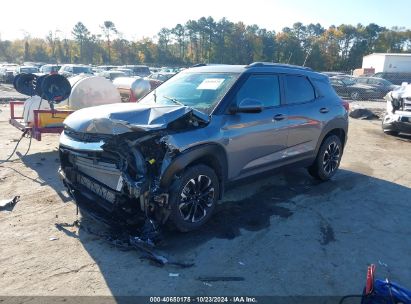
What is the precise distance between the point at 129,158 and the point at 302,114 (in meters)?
2.96

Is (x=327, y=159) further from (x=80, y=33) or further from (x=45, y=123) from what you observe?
(x=80, y=33)

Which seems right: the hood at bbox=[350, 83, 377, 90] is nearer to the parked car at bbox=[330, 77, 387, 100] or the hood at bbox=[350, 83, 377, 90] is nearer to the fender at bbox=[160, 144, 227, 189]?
the parked car at bbox=[330, 77, 387, 100]

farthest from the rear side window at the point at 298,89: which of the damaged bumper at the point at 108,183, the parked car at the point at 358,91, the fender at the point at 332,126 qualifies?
the parked car at the point at 358,91

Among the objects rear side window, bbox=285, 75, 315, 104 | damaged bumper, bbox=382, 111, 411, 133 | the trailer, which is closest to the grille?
rear side window, bbox=285, 75, 315, 104

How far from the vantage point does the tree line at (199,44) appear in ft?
212

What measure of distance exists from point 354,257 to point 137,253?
7.55ft

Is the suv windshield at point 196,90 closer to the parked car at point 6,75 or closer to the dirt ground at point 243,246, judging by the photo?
the dirt ground at point 243,246

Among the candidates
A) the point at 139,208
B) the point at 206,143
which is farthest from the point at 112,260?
the point at 206,143

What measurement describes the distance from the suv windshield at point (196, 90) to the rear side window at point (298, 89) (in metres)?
1.06

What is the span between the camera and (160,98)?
5.09 meters

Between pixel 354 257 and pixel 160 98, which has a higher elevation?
pixel 160 98

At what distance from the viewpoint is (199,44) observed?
77.2 meters

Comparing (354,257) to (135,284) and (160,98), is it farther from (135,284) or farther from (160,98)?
(160,98)

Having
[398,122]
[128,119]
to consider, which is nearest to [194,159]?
[128,119]
